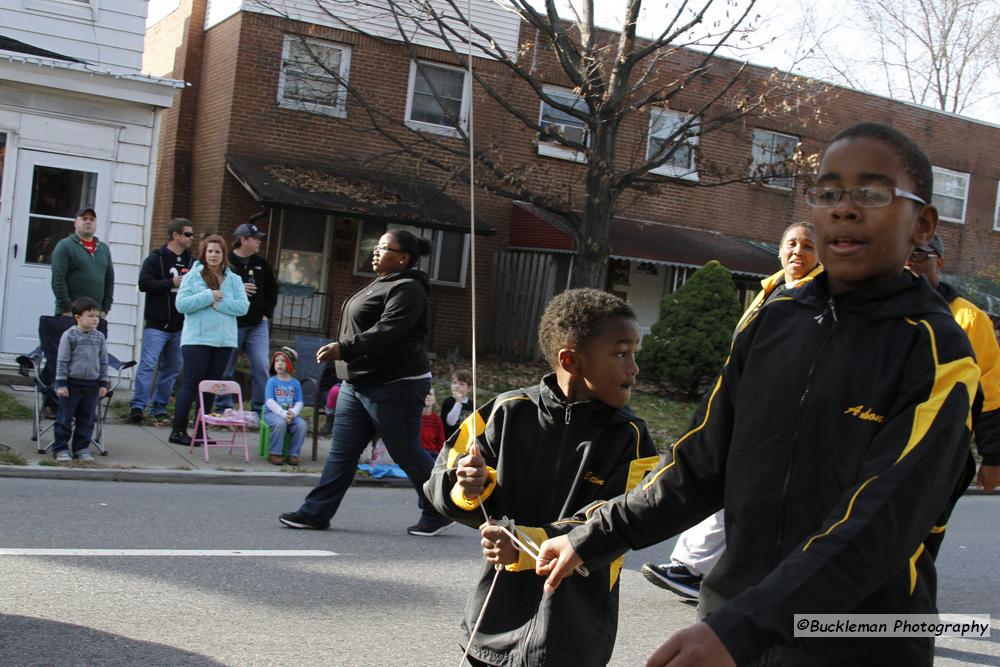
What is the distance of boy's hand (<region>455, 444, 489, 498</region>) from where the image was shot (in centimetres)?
320

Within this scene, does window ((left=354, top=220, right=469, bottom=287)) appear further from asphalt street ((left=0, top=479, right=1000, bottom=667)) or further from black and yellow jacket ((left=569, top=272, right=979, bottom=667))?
black and yellow jacket ((left=569, top=272, right=979, bottom=667))

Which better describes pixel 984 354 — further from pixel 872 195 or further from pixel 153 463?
pixel 153 463

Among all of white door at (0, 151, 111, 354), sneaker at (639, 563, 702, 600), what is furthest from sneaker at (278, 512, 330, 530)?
white door at (0, 151, 111, 354)

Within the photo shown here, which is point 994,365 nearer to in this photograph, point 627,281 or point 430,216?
point 430,216

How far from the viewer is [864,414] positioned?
7.20ft

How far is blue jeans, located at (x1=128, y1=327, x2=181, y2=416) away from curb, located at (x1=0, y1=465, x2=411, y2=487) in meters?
2.26

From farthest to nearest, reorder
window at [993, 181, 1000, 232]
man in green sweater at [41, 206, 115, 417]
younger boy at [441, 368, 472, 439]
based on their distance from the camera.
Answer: window at [993, 181, 1000, 232] → man in green sweater at [41, 206, 115, 417] → younger boy at [441, 368, 472, 439]

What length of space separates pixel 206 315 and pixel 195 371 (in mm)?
556

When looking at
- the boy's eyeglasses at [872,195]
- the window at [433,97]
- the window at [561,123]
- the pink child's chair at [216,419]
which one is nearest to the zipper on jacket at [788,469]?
the boy's eyeglasses at [872,195]

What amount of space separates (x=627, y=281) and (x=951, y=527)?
1378 centimetres

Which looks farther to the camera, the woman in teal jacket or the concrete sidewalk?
the woman in teal jacket

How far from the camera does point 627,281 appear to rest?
23766 mm

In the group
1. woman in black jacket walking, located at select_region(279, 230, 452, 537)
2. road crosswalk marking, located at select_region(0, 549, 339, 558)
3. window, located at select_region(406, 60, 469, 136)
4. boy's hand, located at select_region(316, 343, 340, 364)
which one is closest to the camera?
road crosswalk marking, located at select_region(0, 549, 339, 558)

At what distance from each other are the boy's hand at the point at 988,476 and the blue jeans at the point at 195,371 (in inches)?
300
